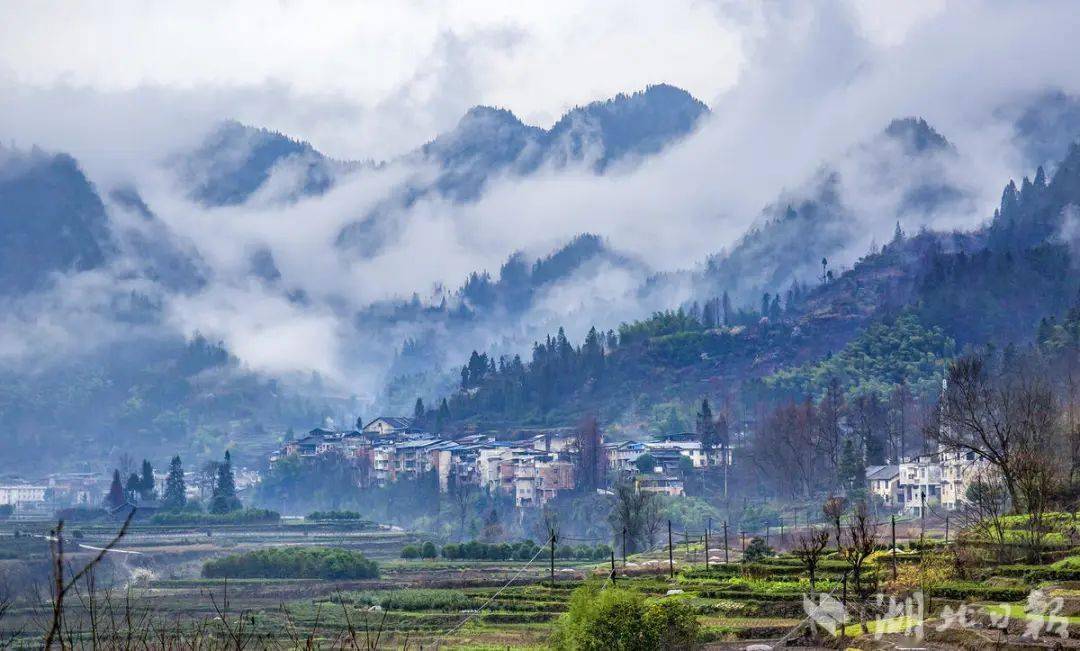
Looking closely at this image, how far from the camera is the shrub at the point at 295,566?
74688mm

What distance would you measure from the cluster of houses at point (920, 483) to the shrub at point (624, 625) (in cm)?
4902

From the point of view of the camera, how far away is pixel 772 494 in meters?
105

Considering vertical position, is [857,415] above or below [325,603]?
above

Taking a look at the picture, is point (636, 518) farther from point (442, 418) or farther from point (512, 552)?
point (442, 418)

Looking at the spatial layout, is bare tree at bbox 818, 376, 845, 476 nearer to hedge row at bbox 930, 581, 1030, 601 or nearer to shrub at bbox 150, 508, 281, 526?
shrub at bbox 150, 508, 281, 526

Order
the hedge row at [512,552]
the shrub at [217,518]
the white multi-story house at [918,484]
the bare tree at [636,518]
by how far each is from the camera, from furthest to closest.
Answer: the shrub at [217,518]
the white multi-story house at [918,484]
the hedge row at [512,552]
the bare tree at [636,518]

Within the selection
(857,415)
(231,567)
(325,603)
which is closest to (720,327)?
(857,415)

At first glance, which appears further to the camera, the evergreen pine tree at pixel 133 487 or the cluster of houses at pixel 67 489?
the cluster of houses at pixel 67 489

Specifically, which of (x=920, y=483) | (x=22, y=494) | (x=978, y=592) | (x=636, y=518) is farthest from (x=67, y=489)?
(x=978, y=592)

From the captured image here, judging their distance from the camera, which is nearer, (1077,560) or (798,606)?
(1077,560)

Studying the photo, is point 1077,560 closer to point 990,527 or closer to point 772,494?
point 990,527

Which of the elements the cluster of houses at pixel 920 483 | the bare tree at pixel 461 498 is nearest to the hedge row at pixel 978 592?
the cluster of houses at pixel 920 483

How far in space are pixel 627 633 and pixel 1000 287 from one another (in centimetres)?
10296

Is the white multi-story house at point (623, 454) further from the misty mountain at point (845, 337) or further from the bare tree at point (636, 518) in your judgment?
the bare tree at point (636, 518)
